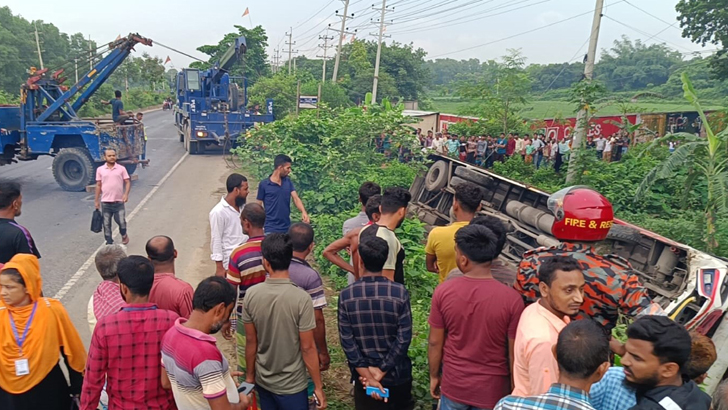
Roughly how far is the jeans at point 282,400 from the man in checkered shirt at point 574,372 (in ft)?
5.18

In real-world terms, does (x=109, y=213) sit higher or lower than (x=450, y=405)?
lower

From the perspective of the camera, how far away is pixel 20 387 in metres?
3.42

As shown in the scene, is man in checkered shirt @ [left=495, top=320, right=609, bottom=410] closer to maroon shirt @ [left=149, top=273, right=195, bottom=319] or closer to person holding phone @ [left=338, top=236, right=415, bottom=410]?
person holding phone @ [left=338, top=236, right=415, bottom=410]

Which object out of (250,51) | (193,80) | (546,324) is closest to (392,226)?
(546,324)

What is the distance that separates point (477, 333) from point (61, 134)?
13.9 m

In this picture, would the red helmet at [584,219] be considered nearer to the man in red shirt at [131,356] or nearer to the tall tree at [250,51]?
the man in red shirt at [131,356]

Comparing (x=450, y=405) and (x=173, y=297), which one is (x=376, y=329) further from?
(x=173, y=297)

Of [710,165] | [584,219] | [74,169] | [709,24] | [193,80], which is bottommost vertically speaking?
[74,169]

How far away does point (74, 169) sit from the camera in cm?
1397

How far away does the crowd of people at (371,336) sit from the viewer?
2598 mm

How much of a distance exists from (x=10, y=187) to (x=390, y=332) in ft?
11.6

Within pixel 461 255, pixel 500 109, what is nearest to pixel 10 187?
pixel 461 255

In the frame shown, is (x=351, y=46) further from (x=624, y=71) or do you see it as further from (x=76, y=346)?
(x=76, y=346)

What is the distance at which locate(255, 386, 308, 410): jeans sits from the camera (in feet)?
11.8
